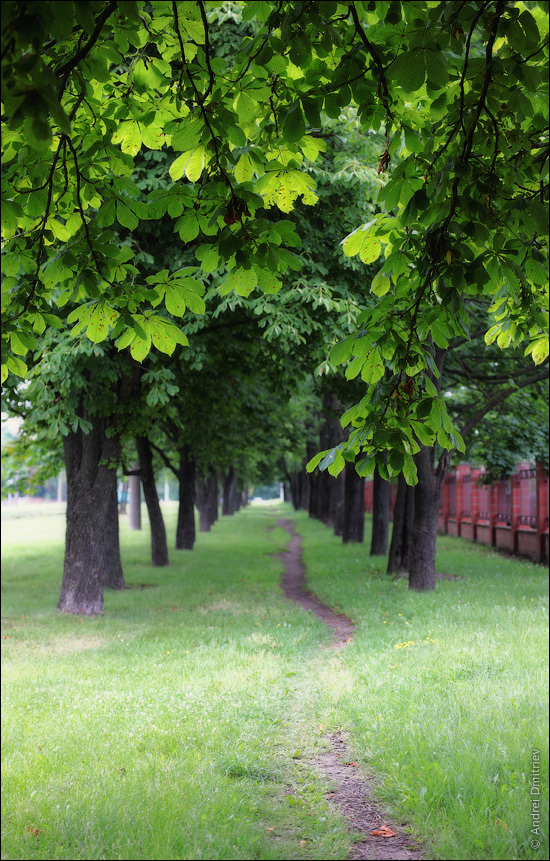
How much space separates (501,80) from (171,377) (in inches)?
282

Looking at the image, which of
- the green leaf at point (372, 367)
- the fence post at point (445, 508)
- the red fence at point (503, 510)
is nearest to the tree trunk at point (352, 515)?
the red fence at point (503, 510)

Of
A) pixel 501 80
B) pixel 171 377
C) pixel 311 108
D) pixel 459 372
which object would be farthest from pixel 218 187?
pixel 459 372

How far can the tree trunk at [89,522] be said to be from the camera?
12.7m

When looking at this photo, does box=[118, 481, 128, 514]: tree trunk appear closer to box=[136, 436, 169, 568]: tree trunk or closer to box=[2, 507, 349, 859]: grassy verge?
box=[136, 436, 169, 568]: tree trunk

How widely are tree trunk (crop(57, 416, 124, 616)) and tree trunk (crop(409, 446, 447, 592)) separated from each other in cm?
575

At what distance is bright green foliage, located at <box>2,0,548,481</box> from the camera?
285 cm

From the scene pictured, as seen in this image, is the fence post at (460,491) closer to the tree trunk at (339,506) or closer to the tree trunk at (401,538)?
the tree trunk at (339,506)

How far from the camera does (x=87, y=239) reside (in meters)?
3.11

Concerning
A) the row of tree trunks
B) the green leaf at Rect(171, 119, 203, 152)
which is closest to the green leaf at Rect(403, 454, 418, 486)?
the green leaf at Rect(171, 119, 203, 152)

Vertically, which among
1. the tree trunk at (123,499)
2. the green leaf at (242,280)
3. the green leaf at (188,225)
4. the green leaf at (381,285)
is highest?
the green leaf at (188,225)

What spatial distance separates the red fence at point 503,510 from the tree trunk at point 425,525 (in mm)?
8369

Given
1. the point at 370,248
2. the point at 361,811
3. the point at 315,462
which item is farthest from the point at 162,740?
the point at 370,248

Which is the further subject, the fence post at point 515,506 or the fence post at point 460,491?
the fence post at point 460,491

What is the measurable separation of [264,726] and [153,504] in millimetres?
14418
